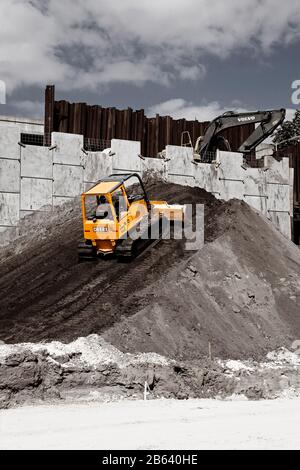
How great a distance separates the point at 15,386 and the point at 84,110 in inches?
564

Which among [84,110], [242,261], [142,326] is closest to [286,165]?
[84,110]

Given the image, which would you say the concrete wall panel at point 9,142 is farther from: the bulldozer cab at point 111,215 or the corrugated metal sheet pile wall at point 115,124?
the bulldozer cab at point 111,215

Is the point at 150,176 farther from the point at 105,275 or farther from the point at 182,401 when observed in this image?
the point at 182,401

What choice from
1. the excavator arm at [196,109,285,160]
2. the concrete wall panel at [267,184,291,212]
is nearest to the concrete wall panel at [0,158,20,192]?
the excavator arm at [196,109,285,160]

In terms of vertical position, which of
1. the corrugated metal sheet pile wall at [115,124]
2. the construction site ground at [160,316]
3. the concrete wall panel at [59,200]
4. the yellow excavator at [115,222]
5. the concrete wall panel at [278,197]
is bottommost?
the construction site ground at [160,316]

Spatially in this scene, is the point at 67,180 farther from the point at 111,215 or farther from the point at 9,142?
the point at 111,215

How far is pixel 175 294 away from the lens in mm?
12734

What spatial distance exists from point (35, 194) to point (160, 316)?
27.8 feet

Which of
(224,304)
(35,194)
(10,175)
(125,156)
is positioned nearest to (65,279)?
(224,304)

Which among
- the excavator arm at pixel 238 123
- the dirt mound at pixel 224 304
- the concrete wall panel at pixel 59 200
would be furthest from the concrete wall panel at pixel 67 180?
the excavator arm at pixel 238 123

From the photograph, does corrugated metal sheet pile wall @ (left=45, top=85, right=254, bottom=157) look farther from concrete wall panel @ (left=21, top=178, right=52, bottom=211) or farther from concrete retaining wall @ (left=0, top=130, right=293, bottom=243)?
concrete wall panel @ (left=21, top=178, right=52, bottom=211)

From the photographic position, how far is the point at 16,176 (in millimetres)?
18766

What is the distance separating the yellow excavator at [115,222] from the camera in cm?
1474

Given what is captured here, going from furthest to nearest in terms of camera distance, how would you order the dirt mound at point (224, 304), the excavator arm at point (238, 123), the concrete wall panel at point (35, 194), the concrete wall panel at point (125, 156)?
1. the excavator arm at point (238, 123)
2. the concrete wall panel at point (125, 156)
3. the concrete wall panel at point (35, 194)
4. the dirt mound at point (224, 304)
